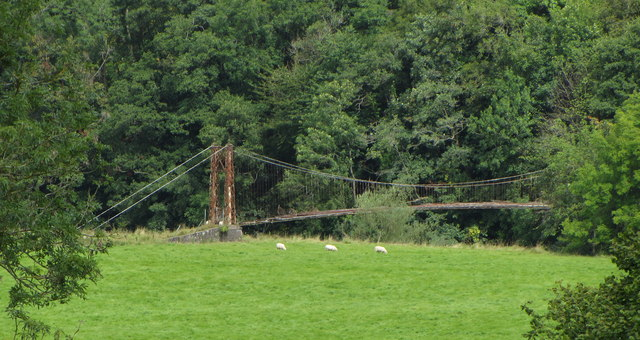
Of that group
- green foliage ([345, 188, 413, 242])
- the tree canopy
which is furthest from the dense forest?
green foliage ([345, 188, 413, 242])

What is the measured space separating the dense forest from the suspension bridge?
0.74m

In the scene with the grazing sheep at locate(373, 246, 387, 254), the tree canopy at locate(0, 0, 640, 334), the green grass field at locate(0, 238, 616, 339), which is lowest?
the green grass field at locate(0, 238, 616, 339)

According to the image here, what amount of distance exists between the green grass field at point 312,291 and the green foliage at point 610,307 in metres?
11.5

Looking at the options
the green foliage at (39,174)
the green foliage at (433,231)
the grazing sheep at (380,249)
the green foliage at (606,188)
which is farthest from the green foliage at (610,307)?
the green foliage at (433,231)

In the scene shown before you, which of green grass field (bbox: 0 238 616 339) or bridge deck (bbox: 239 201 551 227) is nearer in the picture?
green grass field (bbox: 0 238 616 339)

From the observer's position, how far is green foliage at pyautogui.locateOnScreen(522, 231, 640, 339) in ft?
38.2

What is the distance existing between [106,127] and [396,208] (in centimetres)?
1609

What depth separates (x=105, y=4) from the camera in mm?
55688

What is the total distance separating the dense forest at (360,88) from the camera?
47.2m

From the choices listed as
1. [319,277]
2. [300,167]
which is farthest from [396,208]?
[319,277]

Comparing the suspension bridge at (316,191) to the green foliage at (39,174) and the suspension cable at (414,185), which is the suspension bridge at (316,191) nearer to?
the suspension cable at (414,185)

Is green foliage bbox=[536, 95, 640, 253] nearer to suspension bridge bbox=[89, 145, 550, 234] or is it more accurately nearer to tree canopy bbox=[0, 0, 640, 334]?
tree canopy bbox=[0, 0, 640, 334]

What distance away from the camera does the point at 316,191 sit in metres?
48.2

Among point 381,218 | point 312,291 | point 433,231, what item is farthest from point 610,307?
point 433,231
